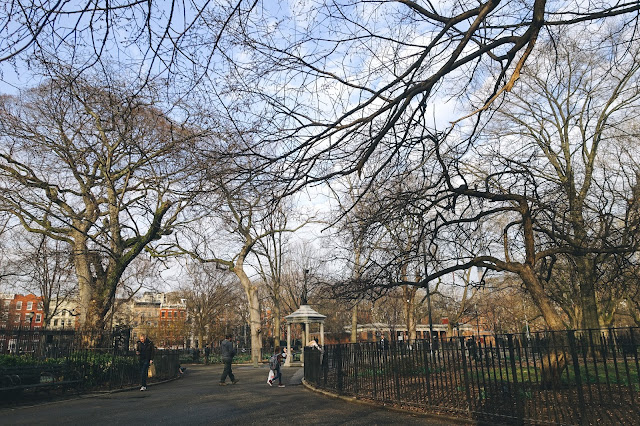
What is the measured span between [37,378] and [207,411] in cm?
582

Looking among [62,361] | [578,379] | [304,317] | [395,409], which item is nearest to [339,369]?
[395,409]

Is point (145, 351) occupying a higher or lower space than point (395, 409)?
higher

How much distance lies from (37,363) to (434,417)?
10.8m

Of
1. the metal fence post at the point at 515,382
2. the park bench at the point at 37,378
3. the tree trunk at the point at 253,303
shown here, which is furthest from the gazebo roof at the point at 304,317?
the metal fence post at the point at 515,382

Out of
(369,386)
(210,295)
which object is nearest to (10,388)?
(369,386)

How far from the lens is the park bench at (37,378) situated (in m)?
11.2

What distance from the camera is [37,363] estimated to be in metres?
12.7

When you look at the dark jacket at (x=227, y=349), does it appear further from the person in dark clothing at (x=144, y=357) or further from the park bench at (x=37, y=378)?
the park bench at (x=37, y=378)

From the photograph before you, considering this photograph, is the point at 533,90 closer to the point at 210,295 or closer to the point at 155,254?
the point at 155,254

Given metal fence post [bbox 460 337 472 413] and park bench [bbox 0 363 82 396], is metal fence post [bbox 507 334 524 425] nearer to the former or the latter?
metal fence post [bbox 460 337 472 413]

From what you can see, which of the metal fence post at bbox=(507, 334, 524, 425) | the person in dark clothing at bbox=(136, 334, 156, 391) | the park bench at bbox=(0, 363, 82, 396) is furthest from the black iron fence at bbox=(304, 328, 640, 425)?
the park bench at bbox=(0, 363, 82, 396)

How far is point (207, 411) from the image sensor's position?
9.73m

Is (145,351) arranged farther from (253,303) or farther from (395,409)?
(253,303)

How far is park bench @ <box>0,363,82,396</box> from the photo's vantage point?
1119cm
